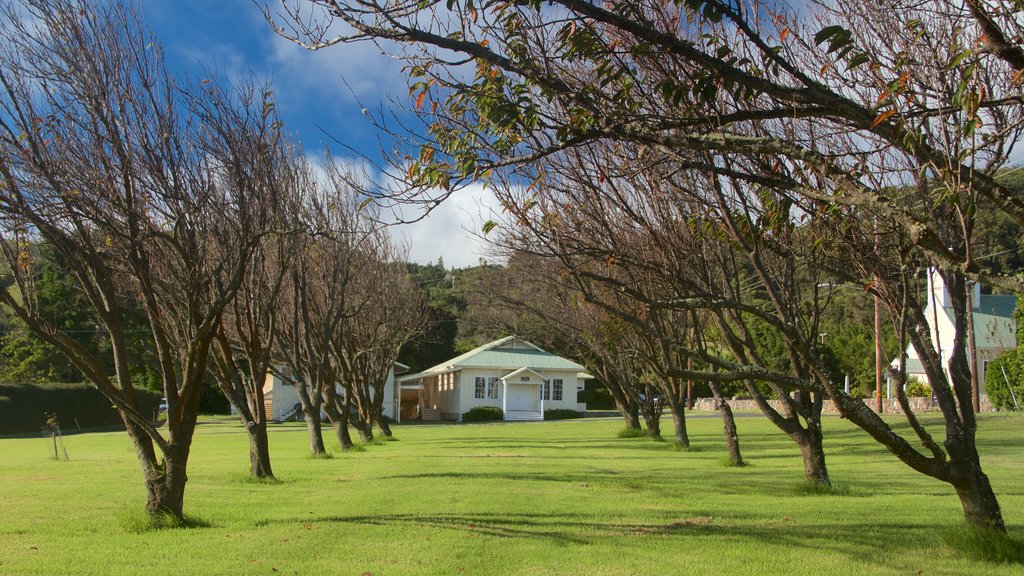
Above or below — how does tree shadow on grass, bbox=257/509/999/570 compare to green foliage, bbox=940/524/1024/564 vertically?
below

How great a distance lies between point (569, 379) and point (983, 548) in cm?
4673

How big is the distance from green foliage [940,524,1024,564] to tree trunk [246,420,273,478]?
11.1m

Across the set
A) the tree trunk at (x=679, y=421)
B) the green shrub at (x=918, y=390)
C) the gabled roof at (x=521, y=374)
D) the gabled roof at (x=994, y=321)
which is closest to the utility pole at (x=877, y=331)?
the gabled roof at (x=994, y=321)

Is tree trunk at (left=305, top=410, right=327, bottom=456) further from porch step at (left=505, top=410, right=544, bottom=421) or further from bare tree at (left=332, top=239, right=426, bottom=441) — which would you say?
porch step at (left=505, top=410, right=544, bottom=421)

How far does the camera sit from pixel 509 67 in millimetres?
5672

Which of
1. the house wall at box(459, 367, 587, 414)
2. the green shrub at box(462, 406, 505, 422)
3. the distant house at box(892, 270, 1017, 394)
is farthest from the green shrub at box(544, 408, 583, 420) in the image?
the distant house at box(892, 270, 1017, 394)

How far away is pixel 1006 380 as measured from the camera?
3197cm

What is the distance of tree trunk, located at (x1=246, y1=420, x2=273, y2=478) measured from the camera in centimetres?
1506

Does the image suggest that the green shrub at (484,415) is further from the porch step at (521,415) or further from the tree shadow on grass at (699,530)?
the tree shadow on grass at (699,530)

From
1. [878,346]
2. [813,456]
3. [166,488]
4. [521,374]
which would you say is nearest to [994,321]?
[878,346]

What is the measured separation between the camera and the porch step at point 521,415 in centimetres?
5122

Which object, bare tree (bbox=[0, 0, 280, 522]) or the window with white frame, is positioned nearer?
bare tree (bbox=[0, 0, 280, 522])

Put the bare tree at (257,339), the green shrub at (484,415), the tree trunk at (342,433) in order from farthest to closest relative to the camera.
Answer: the green shrub at (484,415) < the tree trunk at (342,433) < the bare tree at (257,339)

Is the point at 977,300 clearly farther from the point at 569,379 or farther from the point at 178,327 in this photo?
the point at 178,327
